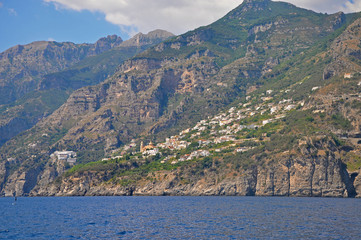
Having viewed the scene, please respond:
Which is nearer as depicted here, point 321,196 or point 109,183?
point 321,196

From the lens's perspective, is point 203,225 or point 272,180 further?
point 272,180

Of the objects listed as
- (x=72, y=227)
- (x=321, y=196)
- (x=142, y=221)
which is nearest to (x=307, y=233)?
(x=142, y=221)

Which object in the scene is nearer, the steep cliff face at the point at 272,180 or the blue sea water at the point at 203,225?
the blue sea water at the point at 203,225

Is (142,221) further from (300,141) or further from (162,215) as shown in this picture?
(300,141)

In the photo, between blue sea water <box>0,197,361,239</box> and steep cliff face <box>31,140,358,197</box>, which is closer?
blue sea water <box>0,197,361,239</box>

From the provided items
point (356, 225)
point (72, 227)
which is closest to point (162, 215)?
point (72, 227)

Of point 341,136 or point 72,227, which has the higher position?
point 341,136

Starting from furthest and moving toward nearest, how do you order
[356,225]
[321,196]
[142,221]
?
[321,196] < [142,221] < [356,225]

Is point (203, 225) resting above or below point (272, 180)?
below

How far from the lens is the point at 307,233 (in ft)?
218

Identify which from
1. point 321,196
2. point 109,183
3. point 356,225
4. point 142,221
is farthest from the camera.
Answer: point 109,183

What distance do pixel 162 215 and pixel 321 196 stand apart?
7533 cm

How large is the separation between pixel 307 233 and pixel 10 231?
50935 millimetres

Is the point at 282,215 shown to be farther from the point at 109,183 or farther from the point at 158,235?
the point at 109,183
